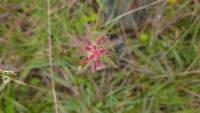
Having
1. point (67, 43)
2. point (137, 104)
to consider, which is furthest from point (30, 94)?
point (137, 104)

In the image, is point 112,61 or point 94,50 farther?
point 112,61

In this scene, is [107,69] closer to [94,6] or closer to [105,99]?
[105,99]

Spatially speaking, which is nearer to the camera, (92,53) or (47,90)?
(92,53)

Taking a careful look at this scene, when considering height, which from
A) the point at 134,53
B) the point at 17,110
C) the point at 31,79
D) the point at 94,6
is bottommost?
the point at 17,110

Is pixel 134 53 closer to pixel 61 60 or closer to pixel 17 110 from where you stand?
pixel 61 60

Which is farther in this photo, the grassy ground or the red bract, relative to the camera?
the grassy ground

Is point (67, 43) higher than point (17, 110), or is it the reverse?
point (67, 43)

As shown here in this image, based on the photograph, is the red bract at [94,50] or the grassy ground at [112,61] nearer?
the red bract at [94,50]
